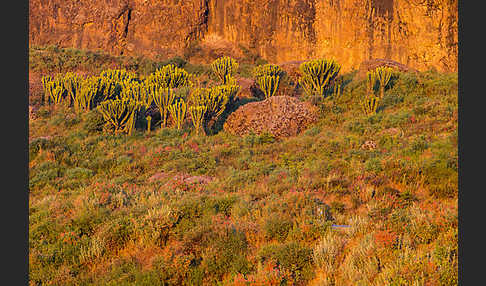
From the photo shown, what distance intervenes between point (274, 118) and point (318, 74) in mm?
6878

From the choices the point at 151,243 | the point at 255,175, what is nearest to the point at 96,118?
the point at 255,175

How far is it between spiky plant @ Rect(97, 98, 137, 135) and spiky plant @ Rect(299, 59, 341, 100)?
11.6 meters

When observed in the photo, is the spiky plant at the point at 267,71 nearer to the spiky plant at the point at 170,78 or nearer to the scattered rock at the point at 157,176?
the spiky plant at the point at 170,78

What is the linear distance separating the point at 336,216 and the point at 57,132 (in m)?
16.7

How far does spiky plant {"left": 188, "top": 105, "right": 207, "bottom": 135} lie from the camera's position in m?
19.1

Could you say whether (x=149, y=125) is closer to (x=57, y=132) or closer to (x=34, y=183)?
(x=57, y=132)

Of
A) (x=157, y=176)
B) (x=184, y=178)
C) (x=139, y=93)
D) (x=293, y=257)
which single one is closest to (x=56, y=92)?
(x=139, y=93)

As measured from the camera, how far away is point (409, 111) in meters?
18.7

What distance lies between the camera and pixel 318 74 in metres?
24.6

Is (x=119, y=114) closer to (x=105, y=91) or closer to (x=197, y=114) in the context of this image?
(x=197, y=114)

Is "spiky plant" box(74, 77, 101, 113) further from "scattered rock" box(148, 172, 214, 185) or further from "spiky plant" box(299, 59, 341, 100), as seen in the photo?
"spiky plant" box(299, 59, 341, 100)

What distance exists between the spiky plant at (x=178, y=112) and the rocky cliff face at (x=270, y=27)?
1845 cm

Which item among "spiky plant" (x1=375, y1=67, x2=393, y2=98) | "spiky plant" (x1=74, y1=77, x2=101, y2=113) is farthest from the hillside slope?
"spiky plant" (x1=74, y1=77, x2=101, y2=113)

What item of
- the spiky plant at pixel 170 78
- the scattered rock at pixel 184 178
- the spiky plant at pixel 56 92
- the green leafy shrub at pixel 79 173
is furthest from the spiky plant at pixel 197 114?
the spiky plant at pixel 56 92
